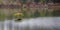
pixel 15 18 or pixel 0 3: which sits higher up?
pixel 0 3

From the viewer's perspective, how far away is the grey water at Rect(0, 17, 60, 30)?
1.13 metres

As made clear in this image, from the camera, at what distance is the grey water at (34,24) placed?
1134mm

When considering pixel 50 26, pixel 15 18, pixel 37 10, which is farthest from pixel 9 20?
pixel 50 26

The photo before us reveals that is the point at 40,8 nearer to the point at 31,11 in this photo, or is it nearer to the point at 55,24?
the point at 31,11

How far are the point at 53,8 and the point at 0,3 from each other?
0.50 metres

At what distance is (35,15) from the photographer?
1225mm

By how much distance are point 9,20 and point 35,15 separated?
0.81 ft

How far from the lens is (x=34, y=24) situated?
1185mm

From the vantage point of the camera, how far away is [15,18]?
1.19 m

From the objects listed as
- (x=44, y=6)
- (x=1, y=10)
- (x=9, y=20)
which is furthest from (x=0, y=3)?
(x=44, y=6)

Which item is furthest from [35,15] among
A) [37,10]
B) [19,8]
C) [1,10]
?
[1,10]

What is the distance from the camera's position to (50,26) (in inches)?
45.8

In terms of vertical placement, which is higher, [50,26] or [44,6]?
[44,6]

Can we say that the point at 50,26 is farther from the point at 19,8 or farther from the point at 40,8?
the point at 19,8
